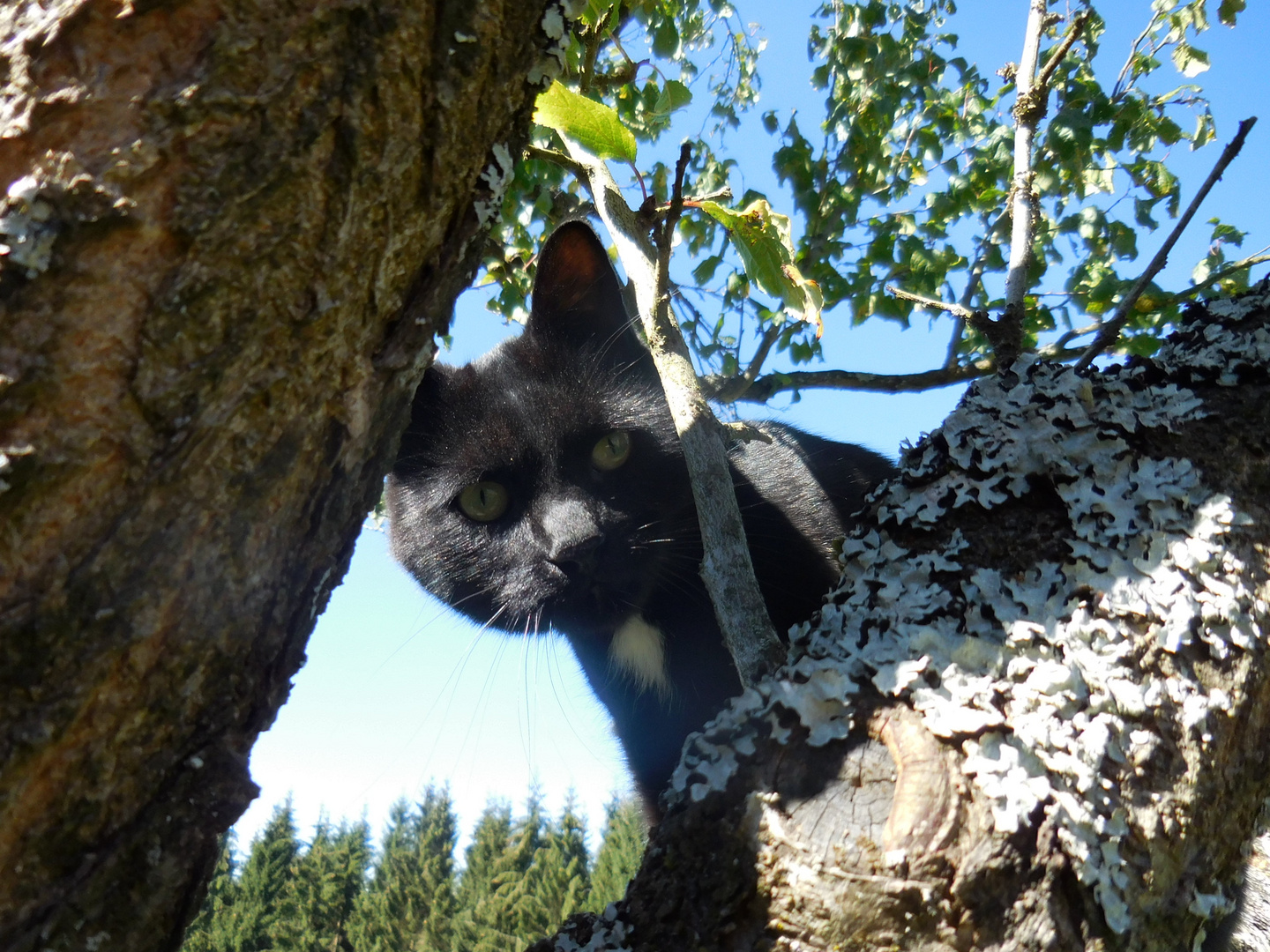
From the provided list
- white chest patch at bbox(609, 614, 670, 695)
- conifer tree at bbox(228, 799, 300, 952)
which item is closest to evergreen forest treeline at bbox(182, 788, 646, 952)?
conifer tree at bbox(228, 799, 300, 952)

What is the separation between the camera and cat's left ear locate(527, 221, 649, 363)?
8.32 ft

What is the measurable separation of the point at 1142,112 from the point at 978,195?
1.82 feet

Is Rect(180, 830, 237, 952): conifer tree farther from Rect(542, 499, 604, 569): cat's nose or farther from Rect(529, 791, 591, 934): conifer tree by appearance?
Rect(542, 499, 604, 569): cat's nose

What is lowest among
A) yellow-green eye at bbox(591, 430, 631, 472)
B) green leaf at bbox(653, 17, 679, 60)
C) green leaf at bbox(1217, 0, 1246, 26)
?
yellow-green eye at bbox(591, 430, 631, 472)

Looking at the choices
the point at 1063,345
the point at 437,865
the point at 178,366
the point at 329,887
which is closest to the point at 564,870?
the point at 437,865

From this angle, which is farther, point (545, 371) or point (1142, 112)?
point (1142, 112)

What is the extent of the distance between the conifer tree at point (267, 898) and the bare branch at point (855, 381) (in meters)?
13.2

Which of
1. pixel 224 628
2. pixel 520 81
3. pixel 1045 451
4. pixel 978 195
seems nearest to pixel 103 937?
pixel 224 628

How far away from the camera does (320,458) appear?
2.61 feet

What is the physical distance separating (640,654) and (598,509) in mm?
603

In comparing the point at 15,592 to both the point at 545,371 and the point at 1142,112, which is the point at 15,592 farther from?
the point at 1142,112

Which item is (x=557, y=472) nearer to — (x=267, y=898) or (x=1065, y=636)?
(x=1065, y=636)

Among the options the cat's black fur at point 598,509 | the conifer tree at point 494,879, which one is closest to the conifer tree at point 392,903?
the conifer tree at point 494,879

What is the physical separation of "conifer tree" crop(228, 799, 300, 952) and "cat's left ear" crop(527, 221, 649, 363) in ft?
42.9
